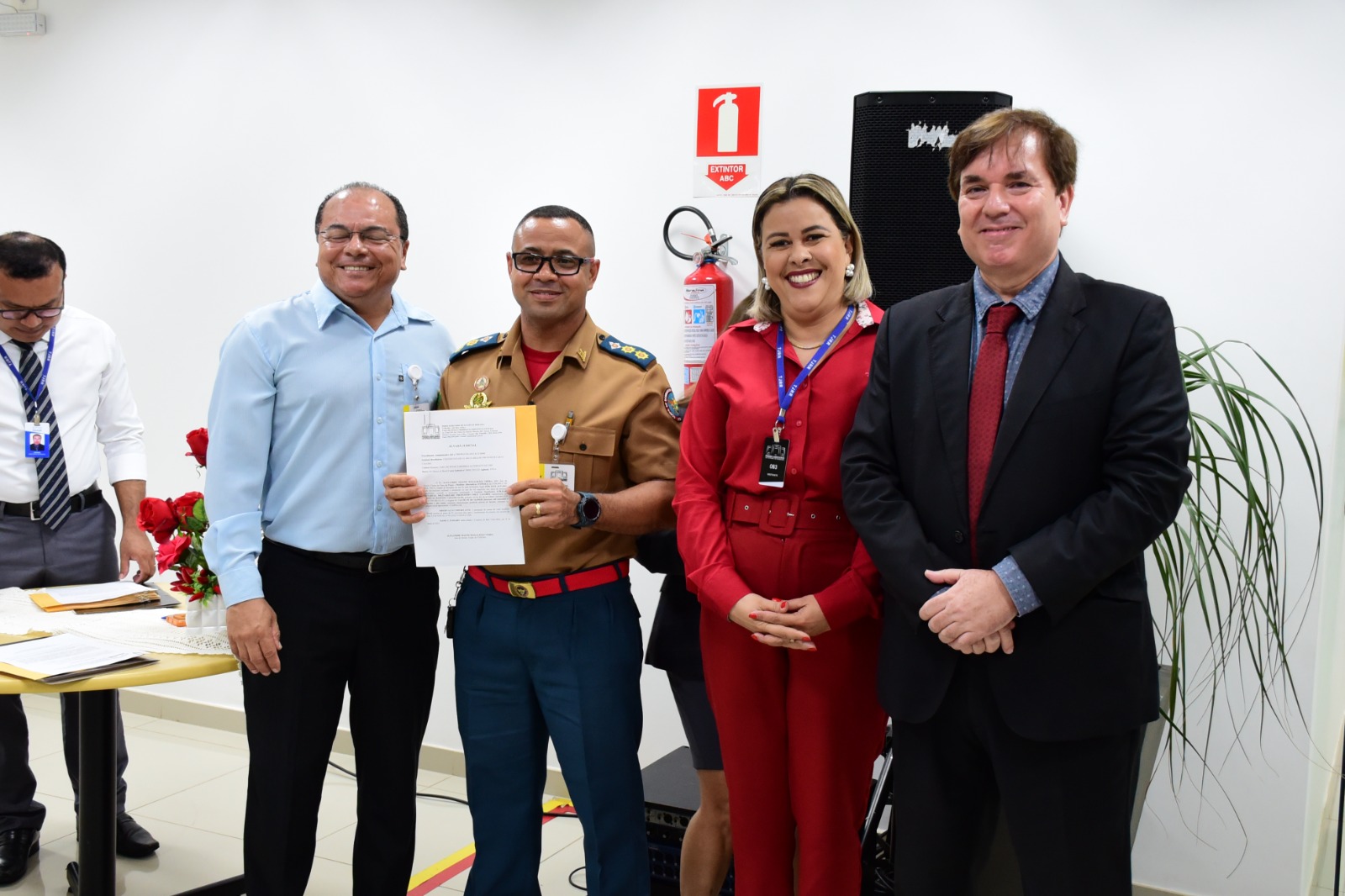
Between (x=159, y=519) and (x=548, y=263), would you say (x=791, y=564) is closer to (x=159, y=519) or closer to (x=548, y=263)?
(x=548, y=263)

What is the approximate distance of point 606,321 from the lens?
12.1ft

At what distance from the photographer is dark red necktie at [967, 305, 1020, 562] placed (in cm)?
176

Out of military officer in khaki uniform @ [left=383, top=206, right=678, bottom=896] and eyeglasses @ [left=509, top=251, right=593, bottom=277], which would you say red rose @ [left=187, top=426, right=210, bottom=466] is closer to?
military officer in khaki uniform @ [left=383, top=206, right=678, bottom=896]

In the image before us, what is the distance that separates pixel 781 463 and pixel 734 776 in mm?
624

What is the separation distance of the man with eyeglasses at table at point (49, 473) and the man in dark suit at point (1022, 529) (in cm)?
254

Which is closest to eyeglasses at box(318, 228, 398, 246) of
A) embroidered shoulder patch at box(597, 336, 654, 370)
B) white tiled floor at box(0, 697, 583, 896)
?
embroidered shoulder patch at box(597, 336, 654, 370)

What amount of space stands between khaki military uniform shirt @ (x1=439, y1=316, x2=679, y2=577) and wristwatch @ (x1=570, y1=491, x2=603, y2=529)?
0.09 meters

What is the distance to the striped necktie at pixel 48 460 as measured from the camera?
10.4ft

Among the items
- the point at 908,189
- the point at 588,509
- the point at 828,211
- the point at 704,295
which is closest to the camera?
the point at 828,211

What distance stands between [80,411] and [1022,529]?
2932 mm

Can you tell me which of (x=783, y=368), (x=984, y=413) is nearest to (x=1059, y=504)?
(x=984, y=413)

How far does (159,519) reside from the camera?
2.52m

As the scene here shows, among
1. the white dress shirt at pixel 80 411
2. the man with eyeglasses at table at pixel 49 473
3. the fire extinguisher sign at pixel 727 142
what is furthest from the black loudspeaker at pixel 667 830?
the white dress shirt at pixel 80 411

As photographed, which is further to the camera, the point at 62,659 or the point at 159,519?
the point at 159,519
